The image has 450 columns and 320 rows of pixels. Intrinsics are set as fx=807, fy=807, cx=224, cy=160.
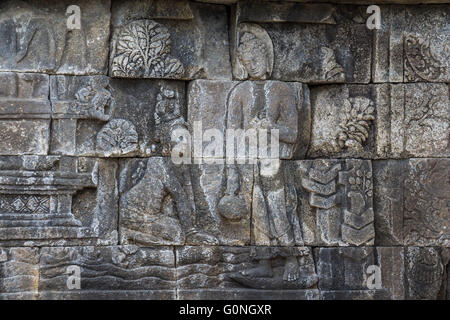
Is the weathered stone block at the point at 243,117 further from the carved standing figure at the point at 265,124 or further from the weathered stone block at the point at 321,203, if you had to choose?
the weathered stone block at the point at 321,203

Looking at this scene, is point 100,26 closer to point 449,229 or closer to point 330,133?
point 330,133

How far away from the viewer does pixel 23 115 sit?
24.4ft

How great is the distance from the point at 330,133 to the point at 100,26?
95.7 inches

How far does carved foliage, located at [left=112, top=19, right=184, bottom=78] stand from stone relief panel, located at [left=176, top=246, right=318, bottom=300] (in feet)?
5.55

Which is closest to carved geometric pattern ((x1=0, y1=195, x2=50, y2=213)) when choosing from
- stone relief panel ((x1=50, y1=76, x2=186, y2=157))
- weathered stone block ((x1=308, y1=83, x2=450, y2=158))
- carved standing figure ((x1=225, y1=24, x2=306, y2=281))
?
stone relief panel ((x1=50, y1=76, x2=186, y2=157))

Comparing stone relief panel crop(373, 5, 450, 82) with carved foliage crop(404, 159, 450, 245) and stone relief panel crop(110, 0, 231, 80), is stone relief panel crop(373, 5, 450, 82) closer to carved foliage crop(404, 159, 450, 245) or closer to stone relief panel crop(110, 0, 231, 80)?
carved foliage crop(404, 159, 450, 245)

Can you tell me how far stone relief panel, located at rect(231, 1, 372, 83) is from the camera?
7699 millimetres

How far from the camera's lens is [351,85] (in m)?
7.93

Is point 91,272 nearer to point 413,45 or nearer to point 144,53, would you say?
point 144,53

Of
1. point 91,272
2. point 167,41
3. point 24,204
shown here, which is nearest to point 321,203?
point 167,41

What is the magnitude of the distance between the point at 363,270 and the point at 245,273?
1.15 metres

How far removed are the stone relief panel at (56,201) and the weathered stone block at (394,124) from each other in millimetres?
2198

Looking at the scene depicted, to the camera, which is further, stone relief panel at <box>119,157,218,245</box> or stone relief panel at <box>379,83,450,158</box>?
stone relief panel at <box>379,83,450,158</box>
